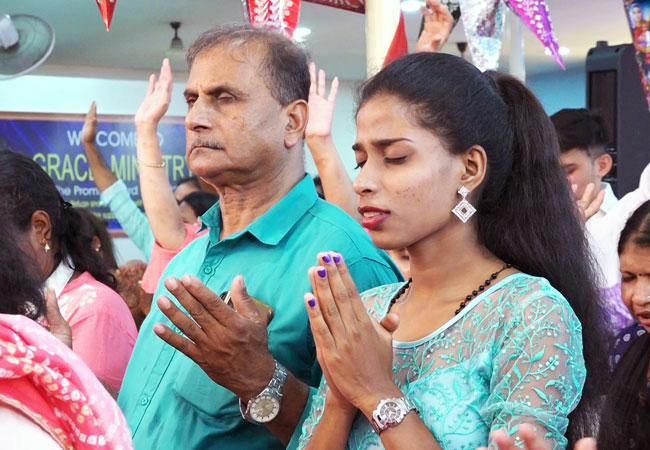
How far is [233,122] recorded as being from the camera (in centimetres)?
180

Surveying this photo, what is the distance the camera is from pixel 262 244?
1781 mm

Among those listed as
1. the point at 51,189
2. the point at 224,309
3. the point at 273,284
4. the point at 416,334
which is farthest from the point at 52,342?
the point at 51,189

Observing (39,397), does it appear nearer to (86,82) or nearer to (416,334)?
(416,334)

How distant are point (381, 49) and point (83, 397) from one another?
241 cm

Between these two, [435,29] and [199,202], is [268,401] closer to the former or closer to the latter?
[435,29]

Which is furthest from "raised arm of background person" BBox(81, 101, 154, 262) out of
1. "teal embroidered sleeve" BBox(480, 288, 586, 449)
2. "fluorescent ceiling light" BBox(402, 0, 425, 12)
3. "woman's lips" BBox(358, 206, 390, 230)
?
"fluorescent ceiling light" BBox(402, 0, 425, 12)

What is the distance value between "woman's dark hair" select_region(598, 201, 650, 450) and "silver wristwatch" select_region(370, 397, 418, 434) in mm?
491

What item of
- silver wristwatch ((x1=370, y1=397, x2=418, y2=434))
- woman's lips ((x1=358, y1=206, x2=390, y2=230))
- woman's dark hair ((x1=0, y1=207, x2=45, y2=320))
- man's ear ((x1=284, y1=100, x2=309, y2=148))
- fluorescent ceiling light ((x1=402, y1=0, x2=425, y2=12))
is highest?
fluorescent ceiling light ((x1=402, y1=0, x2=425, y2=12))

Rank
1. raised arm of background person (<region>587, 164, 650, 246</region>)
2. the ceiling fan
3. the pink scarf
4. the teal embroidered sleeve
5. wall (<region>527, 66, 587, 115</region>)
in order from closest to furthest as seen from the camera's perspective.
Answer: the pink scarf, the teal embroidered sleeve, raised arm of background person (<region>587, 164, 650, 246</region>), the ceiling fan, wall (<region>527, 66, 587, 115</region>)

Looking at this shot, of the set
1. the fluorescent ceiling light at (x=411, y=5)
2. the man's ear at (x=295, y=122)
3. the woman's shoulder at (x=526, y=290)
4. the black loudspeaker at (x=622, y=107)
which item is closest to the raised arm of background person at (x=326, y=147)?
the man's ear at (x=295, y=122)

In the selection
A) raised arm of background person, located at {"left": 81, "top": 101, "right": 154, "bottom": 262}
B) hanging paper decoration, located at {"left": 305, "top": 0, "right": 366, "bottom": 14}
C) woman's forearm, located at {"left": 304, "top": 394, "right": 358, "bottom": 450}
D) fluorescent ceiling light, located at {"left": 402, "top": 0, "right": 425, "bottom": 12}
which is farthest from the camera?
fluorescent ceiling light, located at {"left": 402, "top": 0, "right": 425, "bottom": 12}

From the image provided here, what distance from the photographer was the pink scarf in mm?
1032

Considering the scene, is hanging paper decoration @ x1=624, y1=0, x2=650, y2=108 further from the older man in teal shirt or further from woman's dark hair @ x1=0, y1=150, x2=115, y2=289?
woman's dark hair @ x1=0, y1=150, x2=115, y2=289

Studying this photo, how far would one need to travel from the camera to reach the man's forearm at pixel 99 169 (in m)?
3.43
